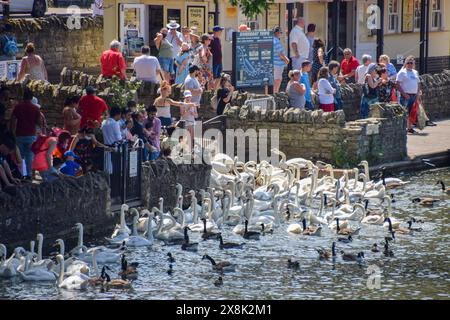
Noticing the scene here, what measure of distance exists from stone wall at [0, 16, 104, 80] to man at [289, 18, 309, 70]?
5.98 m

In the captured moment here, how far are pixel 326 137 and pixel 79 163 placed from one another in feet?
23.5

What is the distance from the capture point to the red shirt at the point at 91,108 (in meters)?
26.7

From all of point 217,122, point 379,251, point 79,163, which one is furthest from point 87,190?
point 217,122

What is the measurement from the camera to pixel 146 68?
1241 inches

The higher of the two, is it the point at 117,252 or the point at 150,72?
the point at 150,72

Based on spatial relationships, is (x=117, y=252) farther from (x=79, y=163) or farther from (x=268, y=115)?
(x=268, y=115)

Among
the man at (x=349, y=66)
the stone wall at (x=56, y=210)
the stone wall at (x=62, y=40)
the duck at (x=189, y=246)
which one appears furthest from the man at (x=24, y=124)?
the stone wall at (x=62, y=40)

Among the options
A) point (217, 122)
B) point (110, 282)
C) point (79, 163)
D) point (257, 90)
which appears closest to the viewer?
point (110, 282)

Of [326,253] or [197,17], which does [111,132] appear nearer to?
[326,253]

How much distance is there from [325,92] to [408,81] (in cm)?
386

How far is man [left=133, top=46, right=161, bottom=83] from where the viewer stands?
31.5 meters

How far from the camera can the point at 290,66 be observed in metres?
37.0

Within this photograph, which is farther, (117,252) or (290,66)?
(290,66)

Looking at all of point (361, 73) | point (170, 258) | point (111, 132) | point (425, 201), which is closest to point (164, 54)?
point (361, 73)
